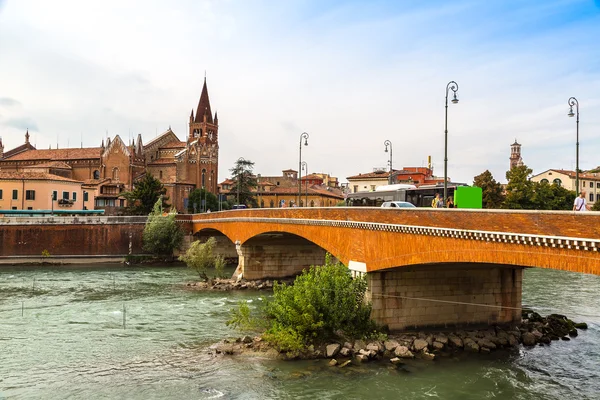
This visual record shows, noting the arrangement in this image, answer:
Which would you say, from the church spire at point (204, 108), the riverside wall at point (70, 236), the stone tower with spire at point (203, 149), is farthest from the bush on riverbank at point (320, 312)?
the church spire at point (204, 108)

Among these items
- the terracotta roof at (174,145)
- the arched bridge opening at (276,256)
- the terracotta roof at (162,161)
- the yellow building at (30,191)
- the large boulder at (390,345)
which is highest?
the terracotta roof at (174,145)

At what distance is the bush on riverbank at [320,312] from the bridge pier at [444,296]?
0.56 m

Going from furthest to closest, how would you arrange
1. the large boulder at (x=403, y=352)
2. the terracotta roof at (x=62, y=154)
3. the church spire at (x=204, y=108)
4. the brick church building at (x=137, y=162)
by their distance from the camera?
the church spire at (x=204, y=108)
the terracotta roof at (x=62, y=154)
the brick church building at (x=137, y=162)
the large boulder at (x=403, y=352)

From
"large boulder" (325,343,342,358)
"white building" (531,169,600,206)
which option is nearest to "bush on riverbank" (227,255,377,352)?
"large boulder" (325,343,342,358)

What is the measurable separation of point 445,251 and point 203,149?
76.1 meters

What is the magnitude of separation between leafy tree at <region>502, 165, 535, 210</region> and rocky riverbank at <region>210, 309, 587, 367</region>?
2222cm

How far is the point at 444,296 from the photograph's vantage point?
66.5ft

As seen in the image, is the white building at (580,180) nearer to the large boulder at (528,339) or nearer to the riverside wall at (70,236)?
the large boulder at (528,339)

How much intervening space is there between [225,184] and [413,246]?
84.8m

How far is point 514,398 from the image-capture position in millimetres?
15078

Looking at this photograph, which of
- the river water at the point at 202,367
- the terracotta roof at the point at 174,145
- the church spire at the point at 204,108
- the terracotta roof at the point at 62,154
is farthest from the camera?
the church spire at the point at 204,108

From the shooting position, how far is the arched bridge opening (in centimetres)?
3653

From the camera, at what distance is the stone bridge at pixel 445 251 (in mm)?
11625

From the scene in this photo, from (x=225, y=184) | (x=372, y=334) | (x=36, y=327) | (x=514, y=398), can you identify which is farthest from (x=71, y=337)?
(x=225, y=184)
